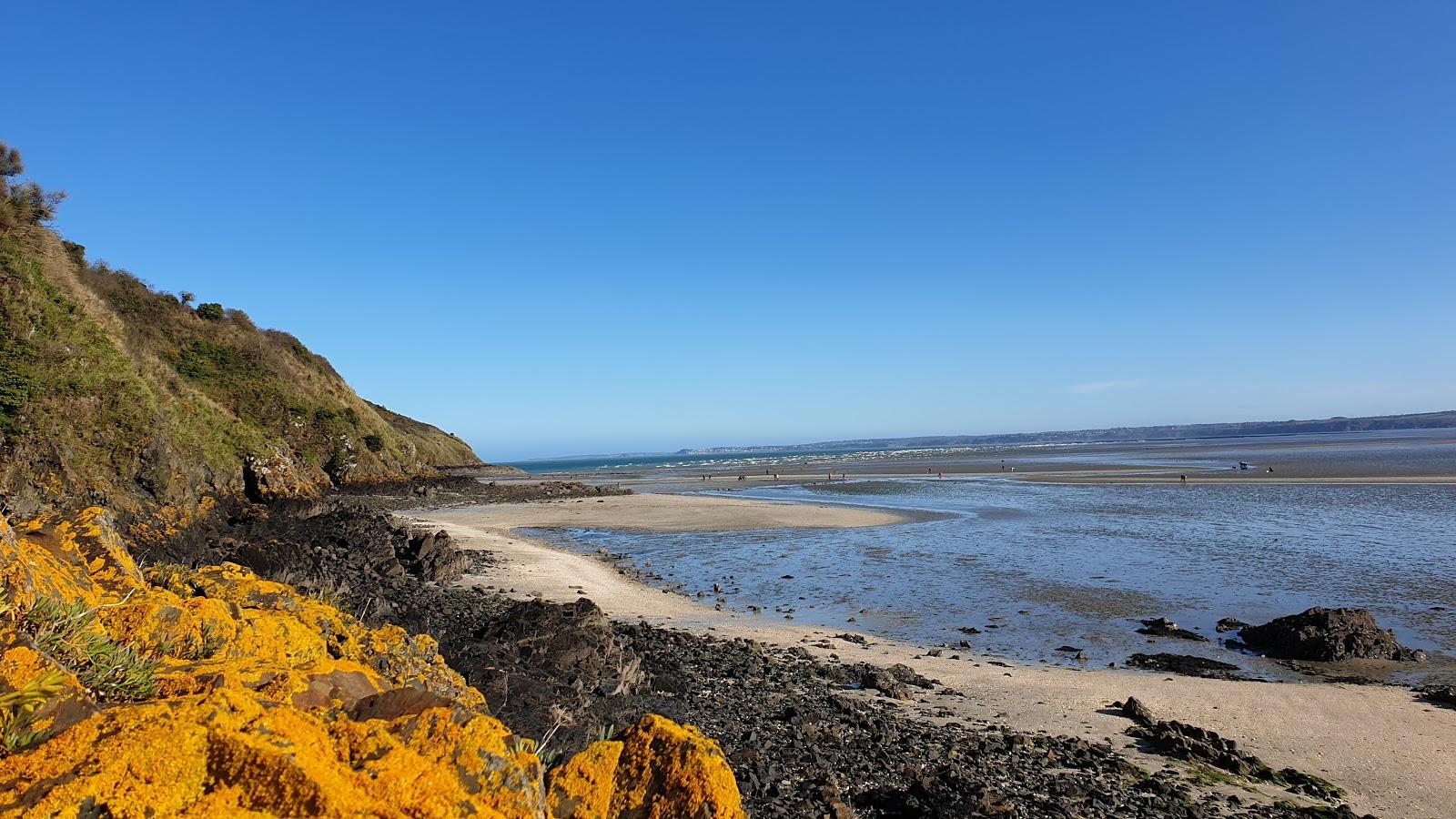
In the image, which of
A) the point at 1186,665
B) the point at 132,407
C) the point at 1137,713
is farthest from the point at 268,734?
the point at 132,407

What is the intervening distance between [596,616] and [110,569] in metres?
6.62

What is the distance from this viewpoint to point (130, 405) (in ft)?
72.3

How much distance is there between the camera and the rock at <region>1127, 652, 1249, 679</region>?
12.7 metres

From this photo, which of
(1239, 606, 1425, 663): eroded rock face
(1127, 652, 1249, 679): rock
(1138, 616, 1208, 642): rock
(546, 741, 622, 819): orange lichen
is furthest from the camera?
(1138, 616, 1208, 642): rock

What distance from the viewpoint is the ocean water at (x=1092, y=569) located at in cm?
1581

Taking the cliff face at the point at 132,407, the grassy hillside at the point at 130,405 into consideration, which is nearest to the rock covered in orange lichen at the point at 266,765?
the cliff face at the point at 132,407

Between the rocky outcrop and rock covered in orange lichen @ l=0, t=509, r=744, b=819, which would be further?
A: the rocky outcrop

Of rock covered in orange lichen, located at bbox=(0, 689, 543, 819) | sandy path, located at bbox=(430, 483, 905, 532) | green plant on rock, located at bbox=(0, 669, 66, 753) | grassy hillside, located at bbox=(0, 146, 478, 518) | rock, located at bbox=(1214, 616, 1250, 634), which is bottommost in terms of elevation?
rock, located at bbox=(1214, 616, 1250, 634)

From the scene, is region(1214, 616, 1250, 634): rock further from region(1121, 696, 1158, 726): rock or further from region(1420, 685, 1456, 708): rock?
region(1121, 696, 1158, 726): rock

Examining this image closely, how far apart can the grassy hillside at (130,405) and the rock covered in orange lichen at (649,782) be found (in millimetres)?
9689

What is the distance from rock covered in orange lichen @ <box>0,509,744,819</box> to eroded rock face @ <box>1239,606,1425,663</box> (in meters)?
14.0

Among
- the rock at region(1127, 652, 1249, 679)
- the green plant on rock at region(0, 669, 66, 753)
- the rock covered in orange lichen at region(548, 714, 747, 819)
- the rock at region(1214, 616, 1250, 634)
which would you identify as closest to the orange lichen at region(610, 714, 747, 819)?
the rock covered in orange lichen at region(548, 714, 747, 819)

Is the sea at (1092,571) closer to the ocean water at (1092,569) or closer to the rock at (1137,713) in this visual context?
the ocean water at (1092,569)

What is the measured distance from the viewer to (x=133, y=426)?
21656mm
